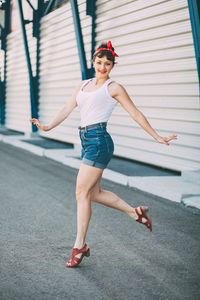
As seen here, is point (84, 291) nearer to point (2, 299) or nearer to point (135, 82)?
point (2, 299)

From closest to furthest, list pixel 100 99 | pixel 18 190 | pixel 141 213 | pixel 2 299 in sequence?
1. pixel 2 299
2. pixel 100 99
3. pixel 141 213
4. pixel 18 190

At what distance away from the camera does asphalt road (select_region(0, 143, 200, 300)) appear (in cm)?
390

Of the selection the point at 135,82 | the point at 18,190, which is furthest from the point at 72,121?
the point at 18,190

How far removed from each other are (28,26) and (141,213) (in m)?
15.5

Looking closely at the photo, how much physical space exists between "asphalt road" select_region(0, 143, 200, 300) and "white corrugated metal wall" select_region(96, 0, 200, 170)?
229 cm

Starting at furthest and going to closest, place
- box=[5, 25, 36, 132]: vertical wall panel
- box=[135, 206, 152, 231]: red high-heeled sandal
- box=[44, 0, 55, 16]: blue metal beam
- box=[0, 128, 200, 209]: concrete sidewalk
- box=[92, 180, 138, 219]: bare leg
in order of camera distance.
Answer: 1. box=[5, 25, 36, 132]: vertical wall panel
2. box=[44, 0, 55, 16]: blue metal beam
3. box=[0, 128, 200, 209]: concrete sidewalk
4. box=[135, 206, 152, 231]: red high-heeled sandal
5. box=[92, 180, 138, 219]: bare leg

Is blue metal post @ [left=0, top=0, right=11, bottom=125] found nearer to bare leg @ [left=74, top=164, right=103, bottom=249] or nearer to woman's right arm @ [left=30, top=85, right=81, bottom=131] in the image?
woman's right arm @ [left=30, top=85, right=81, bottom=131]

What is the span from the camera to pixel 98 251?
501 centimetres

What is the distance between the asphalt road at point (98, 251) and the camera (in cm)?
390

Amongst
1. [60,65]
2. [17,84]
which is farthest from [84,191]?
[17,84]

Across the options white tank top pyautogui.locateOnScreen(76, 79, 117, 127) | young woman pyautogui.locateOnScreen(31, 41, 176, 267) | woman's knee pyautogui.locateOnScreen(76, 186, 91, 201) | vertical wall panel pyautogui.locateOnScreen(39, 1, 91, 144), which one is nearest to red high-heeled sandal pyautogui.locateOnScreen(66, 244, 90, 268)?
young woman pyautogui.locateOnScreen(31, 41, 176, 267)

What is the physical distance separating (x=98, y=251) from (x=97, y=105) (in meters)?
1.41

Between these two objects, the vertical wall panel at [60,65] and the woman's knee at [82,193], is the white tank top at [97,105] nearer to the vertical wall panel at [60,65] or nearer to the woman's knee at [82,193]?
the woman's knee at [82,193]

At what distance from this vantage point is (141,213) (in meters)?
4.90
